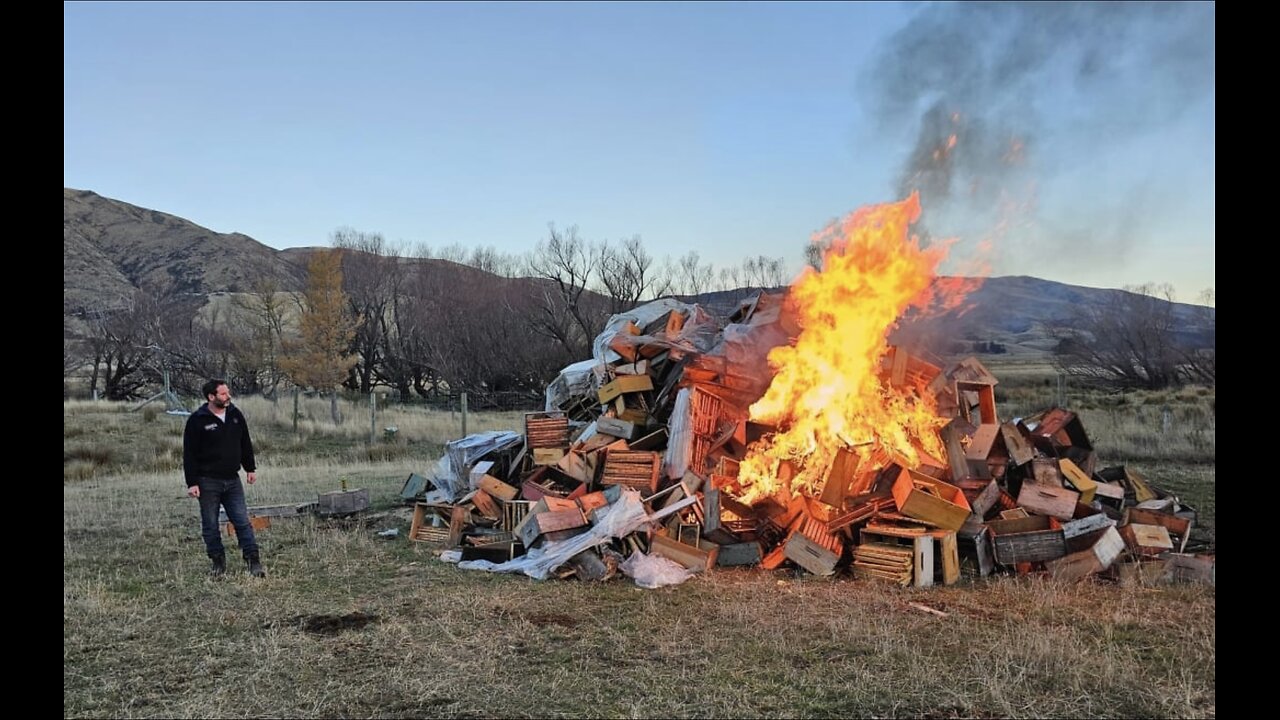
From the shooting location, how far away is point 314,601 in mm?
6938

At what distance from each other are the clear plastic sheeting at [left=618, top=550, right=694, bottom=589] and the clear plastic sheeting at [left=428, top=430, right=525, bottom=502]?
12.6 feet

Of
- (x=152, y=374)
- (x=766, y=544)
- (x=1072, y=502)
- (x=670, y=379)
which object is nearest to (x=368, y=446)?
(x=670, y=379)

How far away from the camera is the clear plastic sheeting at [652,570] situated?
7.39m

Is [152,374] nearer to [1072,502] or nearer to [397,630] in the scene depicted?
[397,630]

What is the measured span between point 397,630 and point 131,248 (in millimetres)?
123068

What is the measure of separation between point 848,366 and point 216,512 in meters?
7.40

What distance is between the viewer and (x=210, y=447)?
7.74 metres

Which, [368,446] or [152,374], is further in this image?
[152,374]

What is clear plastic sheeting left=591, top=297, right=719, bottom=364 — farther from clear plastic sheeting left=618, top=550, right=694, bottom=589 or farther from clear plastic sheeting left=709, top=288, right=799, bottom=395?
clear plastic sheeting left=618, top=550, right=694, bottom=589

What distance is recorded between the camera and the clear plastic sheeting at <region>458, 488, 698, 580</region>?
779 centimetres

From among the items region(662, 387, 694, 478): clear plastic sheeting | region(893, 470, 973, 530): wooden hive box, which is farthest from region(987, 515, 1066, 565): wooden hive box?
region(662, 387, 694, 478): clear plastic sheeting

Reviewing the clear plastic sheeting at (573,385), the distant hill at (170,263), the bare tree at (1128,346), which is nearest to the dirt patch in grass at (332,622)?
the clear plastic sheeting at (573,385)

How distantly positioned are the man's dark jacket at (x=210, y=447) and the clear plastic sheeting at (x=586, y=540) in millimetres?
2735

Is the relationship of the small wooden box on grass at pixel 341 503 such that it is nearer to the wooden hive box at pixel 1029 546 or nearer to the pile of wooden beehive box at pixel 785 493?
the pile of wooden beehive box at pixel 785 493
